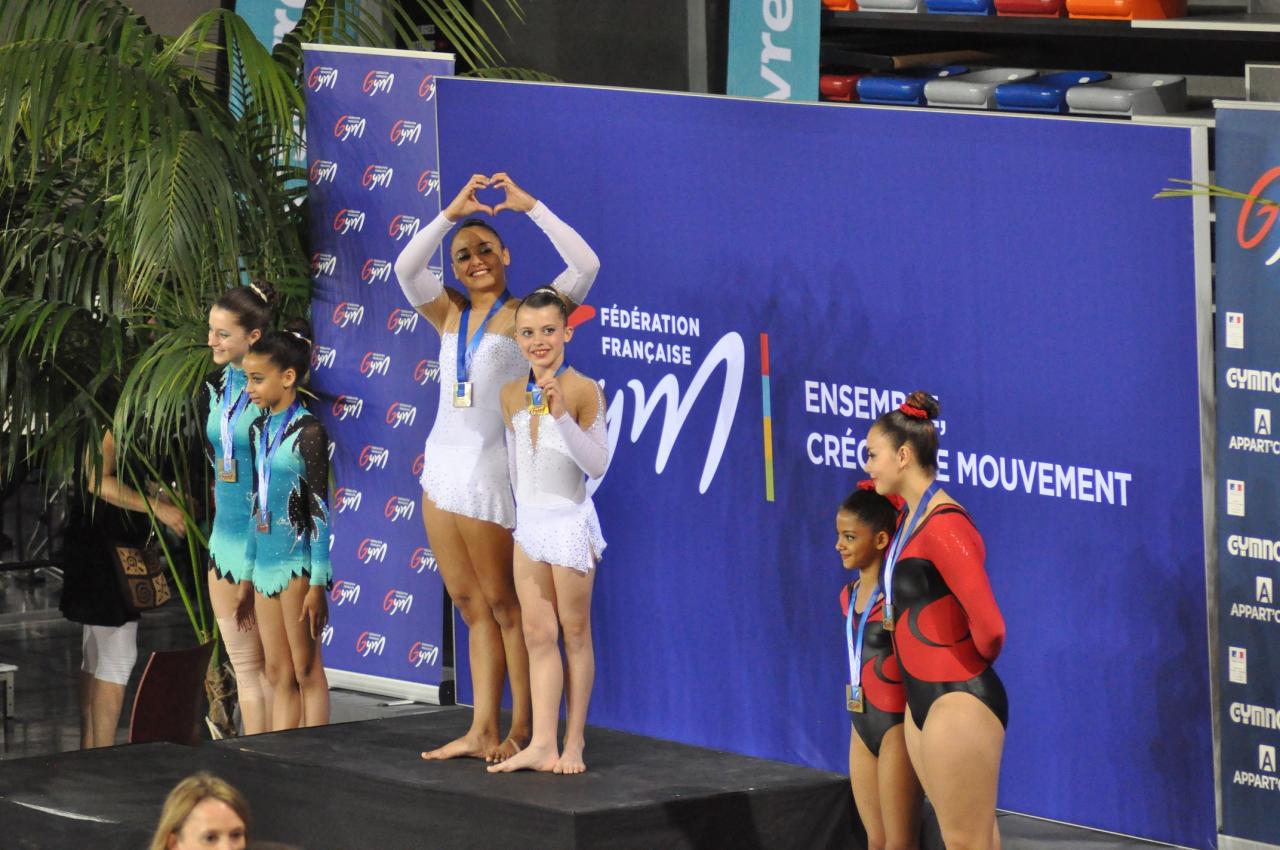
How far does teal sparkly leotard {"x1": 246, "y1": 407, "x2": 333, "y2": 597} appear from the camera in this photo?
6.50 meters

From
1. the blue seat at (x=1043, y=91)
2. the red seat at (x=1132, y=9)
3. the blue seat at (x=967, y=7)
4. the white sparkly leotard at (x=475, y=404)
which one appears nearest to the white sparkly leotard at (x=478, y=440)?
the white sparkly leotard at (x=475, y=404)

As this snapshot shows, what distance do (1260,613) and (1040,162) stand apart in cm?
130

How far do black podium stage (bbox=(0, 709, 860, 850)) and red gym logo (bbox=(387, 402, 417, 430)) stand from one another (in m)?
1.38

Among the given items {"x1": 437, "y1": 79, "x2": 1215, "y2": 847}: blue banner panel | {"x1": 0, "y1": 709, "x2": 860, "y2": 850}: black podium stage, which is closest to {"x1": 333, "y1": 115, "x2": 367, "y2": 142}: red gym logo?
{"x1": 437, "y1": 79, "x2": 1215, "y2": 847}: blue banner panel

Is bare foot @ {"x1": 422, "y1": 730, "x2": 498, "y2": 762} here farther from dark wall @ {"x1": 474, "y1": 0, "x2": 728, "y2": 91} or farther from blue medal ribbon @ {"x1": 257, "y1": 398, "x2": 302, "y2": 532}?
dark wall @ {"x1": 474, "y1": 0, "x2": 728, "y2": 91}

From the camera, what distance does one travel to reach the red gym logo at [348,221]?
7.59 metres

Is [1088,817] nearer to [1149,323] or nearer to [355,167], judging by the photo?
[1149,323]

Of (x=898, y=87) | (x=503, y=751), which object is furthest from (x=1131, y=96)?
(x=503, y=751)

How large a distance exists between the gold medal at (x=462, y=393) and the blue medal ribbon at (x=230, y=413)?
2.37 feet

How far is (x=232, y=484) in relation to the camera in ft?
21.7

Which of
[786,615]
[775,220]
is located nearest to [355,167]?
[775,220]

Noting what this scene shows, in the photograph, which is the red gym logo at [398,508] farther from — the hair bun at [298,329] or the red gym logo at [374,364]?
the hair bun at [298,329]

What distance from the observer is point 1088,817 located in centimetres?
592

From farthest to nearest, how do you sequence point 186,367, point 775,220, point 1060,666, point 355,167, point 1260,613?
point 355,167 → point 186,367 → point 775,220 → point 1060,666 → point 1260,613
